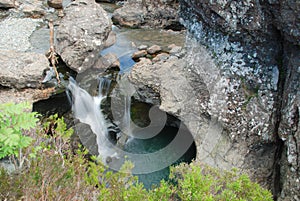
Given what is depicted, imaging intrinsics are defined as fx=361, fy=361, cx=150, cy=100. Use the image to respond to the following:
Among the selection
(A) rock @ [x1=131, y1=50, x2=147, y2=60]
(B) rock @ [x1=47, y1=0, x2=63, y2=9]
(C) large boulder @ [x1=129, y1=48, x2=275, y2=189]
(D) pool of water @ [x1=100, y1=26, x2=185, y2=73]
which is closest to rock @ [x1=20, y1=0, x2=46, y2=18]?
(B) rock @ [x1=47, y1=0, x2=63, y2=9]

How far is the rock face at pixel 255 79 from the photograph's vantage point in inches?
300

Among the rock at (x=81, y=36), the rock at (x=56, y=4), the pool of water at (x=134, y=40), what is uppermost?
the rock at (x=81, y=36)

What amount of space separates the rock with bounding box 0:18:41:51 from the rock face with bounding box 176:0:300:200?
261 inches

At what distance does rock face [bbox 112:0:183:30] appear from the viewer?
49.6 feet

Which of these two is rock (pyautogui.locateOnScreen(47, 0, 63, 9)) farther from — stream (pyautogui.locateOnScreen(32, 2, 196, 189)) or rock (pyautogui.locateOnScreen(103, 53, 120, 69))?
stream (pyautogui.locateOnScreen(32, 2, 196, 189))

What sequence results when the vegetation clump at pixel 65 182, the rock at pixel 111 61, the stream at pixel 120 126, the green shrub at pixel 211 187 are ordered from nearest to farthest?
the vegetation clump at pixel 65 182, the green shrub at pixel 211 187, the stream at pixel 120 126, the rock at pixel 111 61

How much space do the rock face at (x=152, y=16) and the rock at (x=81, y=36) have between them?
2.88 metres

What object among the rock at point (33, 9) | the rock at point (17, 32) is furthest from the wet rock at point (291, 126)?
the rock at point (33, 9)

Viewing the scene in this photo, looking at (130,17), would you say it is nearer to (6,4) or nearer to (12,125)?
(6,4)

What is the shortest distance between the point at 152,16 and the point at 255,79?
7.79 m

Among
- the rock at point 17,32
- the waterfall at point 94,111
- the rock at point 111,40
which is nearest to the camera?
the waterfall at point 94,111

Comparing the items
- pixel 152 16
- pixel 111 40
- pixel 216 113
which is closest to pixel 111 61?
pixel 111 40

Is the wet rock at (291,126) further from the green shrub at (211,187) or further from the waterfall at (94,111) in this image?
the waterfall at (94,111)

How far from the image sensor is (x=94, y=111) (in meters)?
11.2
